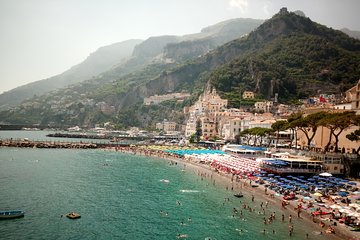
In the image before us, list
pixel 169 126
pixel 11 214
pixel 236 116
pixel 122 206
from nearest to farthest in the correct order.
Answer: pixel 11 214 < pixel 122 206 < pixel 236 116 < pixel 169 126

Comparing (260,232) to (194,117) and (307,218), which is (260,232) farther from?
(194,117)

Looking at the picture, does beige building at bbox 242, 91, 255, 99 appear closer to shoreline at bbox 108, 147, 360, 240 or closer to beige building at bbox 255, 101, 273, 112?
beige building at bbox 255, 101, 273, 112

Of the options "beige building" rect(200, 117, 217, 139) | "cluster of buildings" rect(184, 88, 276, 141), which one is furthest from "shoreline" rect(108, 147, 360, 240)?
"beige building" rect(200, 117, 217, 139)

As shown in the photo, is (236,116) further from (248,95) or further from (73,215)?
(73,215)

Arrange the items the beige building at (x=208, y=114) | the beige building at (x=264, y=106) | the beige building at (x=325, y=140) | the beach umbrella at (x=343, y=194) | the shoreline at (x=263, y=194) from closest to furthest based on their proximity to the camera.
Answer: the shoreline at (x=263, y=194) → the beach umbrella at (x=343, y=194) → the beige building at (x=325, y=140) → the beige building at (x=208, y=114) → the beige building at (x=264, y=106)

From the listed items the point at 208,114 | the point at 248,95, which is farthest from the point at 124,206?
the point at 248,95

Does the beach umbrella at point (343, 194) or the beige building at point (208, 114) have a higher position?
the beige building at point (208, 114)

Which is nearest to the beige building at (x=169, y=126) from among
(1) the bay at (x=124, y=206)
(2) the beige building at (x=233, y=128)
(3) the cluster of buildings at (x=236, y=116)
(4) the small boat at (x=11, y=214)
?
(3) the cluster of buildings at (x=236, y=116)

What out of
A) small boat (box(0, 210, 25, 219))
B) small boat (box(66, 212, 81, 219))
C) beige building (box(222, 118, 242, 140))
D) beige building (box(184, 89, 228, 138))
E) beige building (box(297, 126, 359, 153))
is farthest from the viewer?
beige building (box(184, 89, 228, 138))

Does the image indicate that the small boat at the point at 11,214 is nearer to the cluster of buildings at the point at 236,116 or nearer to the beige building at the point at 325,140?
the beige building at the point at 325,140
